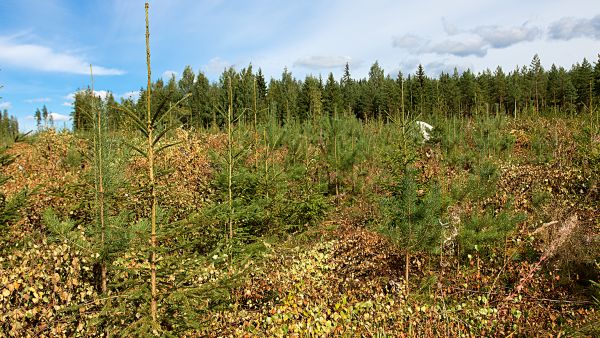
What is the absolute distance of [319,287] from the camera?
575cm

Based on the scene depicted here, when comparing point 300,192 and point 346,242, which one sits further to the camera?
point 300,192

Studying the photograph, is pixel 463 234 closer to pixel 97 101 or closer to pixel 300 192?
pixel 300 192

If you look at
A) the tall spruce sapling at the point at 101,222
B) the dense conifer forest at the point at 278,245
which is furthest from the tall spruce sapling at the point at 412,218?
the tall spruce sapling at the point at 101,222

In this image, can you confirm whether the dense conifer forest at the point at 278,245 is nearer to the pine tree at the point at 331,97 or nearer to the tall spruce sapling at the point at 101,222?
the tall spruce sapling at the point at 101,222

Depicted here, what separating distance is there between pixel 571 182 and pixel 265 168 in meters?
8.09

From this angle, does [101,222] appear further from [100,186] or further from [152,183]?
[152,183]

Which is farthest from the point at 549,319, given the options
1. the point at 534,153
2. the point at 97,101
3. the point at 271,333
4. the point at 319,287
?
the point at 534,153

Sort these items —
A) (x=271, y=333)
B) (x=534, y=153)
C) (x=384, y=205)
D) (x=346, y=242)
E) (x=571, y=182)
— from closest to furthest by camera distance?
1. (x=271, y=333)
2. (x=384, y=205)
3. (x=346, y=242)
4. (x=571, y=182)
5. (x=534, y=153)

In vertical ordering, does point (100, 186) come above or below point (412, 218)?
above

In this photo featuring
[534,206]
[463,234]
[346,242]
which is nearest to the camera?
[463,234]

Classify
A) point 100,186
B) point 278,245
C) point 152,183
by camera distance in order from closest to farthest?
point 152,183 → point 100,186 → point 278,245

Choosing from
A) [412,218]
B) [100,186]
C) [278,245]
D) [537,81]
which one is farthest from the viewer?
[537,81]

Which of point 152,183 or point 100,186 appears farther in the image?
point 100,186

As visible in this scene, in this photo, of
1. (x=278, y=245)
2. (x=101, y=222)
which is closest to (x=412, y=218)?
(x=278, y=245)
